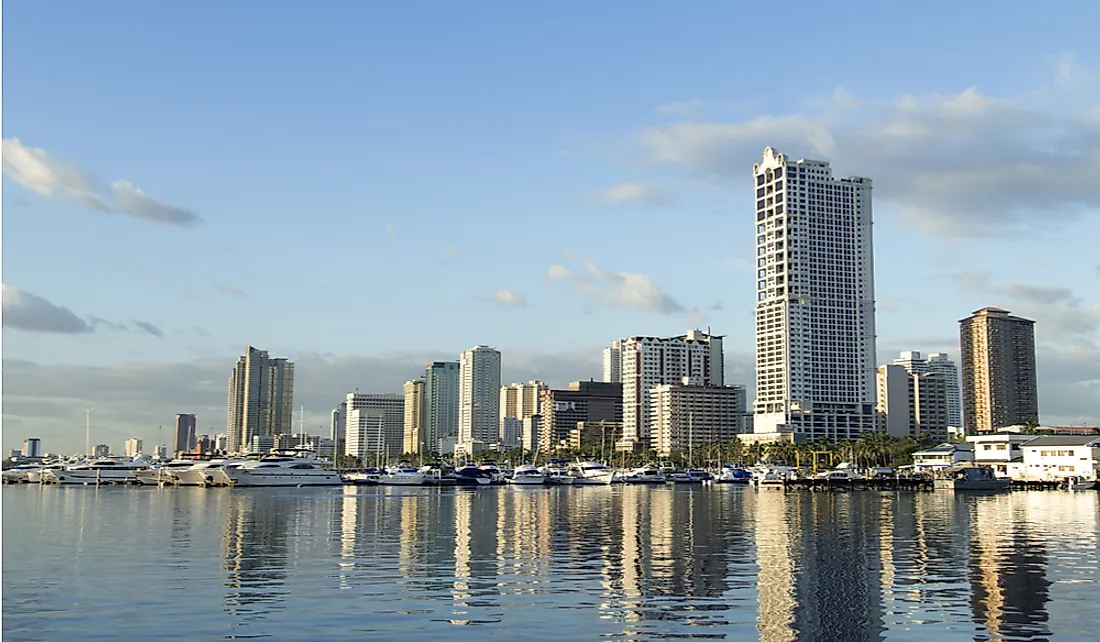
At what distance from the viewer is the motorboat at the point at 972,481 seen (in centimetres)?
18688

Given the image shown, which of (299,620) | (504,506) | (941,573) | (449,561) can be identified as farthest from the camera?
(504,506)

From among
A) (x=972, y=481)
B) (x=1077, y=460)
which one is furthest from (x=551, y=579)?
(x=1077, y=460)

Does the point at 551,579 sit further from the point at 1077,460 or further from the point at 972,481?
the point at 1077,460

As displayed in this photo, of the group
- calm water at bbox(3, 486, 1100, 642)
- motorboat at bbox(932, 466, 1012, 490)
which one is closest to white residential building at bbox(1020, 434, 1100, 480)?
motorboat at bbox(932, 466, 1012, 490)

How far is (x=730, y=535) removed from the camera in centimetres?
8169

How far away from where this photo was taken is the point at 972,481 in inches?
7407

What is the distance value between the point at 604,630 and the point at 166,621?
57.5ft

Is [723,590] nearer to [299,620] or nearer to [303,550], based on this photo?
[299,620]

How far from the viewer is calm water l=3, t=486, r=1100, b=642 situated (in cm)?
3966

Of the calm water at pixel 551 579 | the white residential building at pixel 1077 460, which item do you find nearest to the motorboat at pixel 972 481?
the white residential building at pixel 1077 460

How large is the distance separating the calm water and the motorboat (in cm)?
9511

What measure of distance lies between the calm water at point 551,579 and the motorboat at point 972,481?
312 ft

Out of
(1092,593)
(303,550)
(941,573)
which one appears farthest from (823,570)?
(303,550)

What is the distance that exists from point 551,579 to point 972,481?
512 feet
